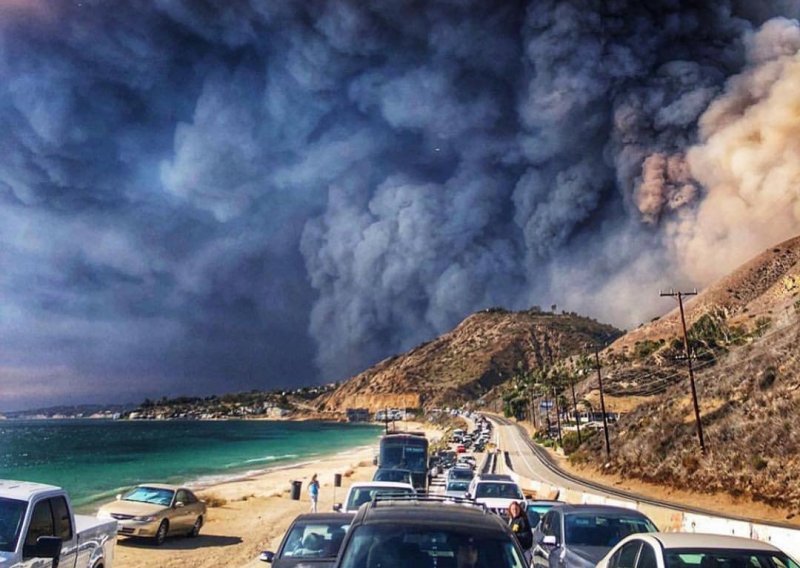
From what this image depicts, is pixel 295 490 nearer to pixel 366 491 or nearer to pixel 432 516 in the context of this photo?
pixel 366 491

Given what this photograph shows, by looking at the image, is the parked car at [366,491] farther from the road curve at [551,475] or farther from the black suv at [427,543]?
the road curve at [551,475]

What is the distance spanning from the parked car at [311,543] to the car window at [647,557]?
375 cm

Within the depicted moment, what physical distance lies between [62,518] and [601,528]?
313 inches

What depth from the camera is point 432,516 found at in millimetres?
5203

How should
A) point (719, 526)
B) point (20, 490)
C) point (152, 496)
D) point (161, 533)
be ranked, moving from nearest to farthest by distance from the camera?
point (20, 490) < point (719, 526) < point (161, 533) < point (152, 496)

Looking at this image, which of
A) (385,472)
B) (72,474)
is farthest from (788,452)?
(72,474)

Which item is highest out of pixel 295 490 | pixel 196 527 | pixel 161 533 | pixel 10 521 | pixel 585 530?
pixel 10 521

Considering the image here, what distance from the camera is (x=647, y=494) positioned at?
126ft

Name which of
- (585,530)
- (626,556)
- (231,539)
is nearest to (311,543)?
(626,556)

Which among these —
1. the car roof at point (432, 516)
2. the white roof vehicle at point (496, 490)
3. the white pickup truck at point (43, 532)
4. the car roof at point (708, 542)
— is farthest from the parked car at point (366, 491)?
the car roof at point (432, 516)

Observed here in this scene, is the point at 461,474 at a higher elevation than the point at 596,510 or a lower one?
lower

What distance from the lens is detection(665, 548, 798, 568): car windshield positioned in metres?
6.14

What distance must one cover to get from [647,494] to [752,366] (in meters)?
10.9

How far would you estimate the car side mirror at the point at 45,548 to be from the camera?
670cm
